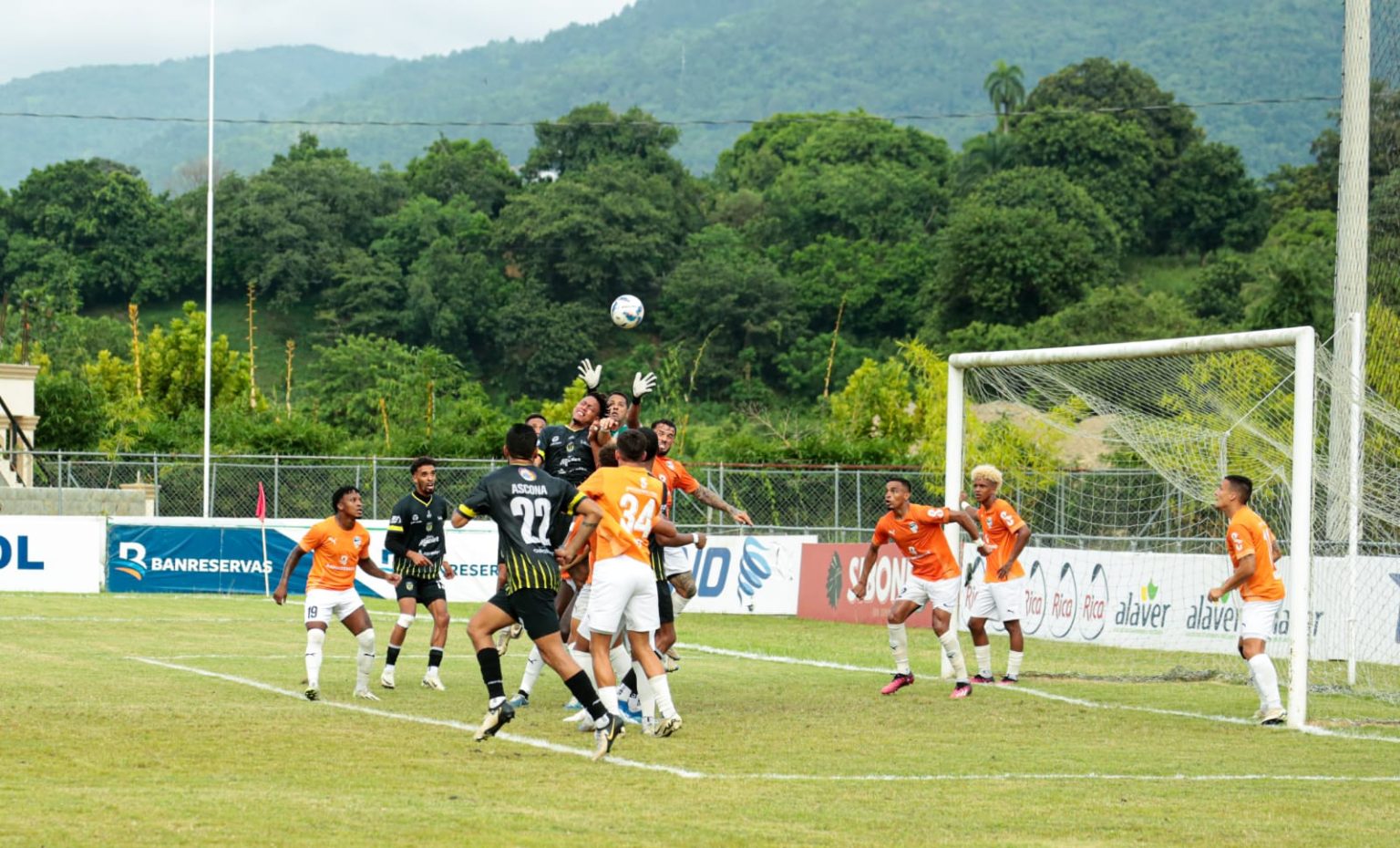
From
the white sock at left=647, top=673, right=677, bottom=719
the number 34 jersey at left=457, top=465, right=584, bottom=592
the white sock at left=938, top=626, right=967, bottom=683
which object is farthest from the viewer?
the white sock at left=938, top=626, right=967, bottom=683

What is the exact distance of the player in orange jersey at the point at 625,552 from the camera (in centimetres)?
1200

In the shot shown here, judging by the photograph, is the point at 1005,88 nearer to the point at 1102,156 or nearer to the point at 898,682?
the point at 1102,156

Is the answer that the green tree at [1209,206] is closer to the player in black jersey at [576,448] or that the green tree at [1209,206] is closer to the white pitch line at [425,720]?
A: the white pitch line at [425,720]

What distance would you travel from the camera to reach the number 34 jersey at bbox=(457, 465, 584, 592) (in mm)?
11781

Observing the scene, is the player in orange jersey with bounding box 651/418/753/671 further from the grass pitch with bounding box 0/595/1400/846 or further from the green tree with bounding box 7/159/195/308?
the green tree with bounding box 7/159/195/308

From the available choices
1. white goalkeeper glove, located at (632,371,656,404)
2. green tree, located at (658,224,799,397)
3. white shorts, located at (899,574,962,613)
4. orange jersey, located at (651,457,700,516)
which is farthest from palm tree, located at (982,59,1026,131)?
white goalkeeper glove, located at (632,371,656,404)

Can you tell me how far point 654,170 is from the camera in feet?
348

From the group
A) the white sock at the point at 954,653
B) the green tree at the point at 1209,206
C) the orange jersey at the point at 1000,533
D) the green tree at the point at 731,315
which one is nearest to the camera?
the white sock at the point at 954,653

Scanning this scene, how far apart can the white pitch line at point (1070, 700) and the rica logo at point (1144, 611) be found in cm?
555

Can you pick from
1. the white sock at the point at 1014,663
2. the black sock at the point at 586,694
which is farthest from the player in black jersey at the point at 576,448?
the white sock at the point at 1014,663

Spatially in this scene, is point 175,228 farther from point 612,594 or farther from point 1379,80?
point 612,594

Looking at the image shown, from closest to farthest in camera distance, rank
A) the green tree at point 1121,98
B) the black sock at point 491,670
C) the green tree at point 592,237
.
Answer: the black sock at point 491,670
the green tree at point 592,237
the green tree at point 1121,98

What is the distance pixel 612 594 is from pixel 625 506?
2.00 ft

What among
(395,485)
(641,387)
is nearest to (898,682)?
(641,387)
